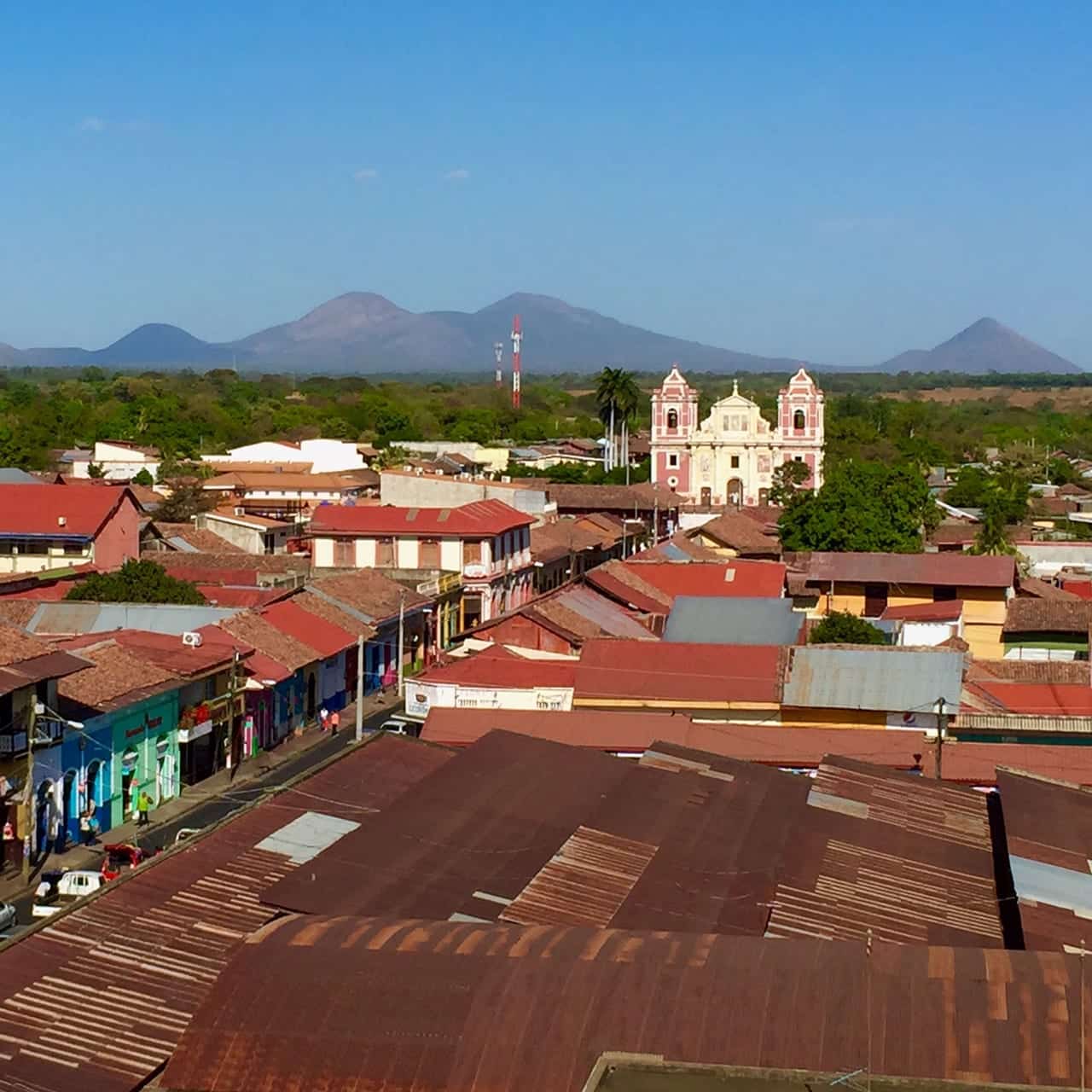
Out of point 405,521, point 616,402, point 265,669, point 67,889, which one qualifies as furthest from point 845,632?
point 616,402

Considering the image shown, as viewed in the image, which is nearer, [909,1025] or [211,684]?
[909,1025]

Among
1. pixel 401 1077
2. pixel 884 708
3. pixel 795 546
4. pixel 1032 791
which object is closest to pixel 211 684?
pixel 884 708

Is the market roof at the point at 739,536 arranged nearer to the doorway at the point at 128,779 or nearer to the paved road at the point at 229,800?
the paved road at the point at 229,800

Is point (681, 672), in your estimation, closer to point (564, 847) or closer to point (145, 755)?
Answer: point (145, 755)

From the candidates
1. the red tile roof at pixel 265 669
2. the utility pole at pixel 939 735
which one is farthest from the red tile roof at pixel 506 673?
the utility pole at pixel 939 735

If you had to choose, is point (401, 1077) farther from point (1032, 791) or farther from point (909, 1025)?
point (1032, 791)

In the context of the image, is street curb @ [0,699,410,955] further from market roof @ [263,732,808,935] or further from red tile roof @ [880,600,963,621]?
red tile roof @ [880,600,963,621]

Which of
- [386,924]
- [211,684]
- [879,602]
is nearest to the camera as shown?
[386,924]

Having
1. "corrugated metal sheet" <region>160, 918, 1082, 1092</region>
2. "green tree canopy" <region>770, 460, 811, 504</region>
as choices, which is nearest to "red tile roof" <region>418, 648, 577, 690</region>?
"corrugated metal sheet" <region>160, 918, 1082, 1092</region>
